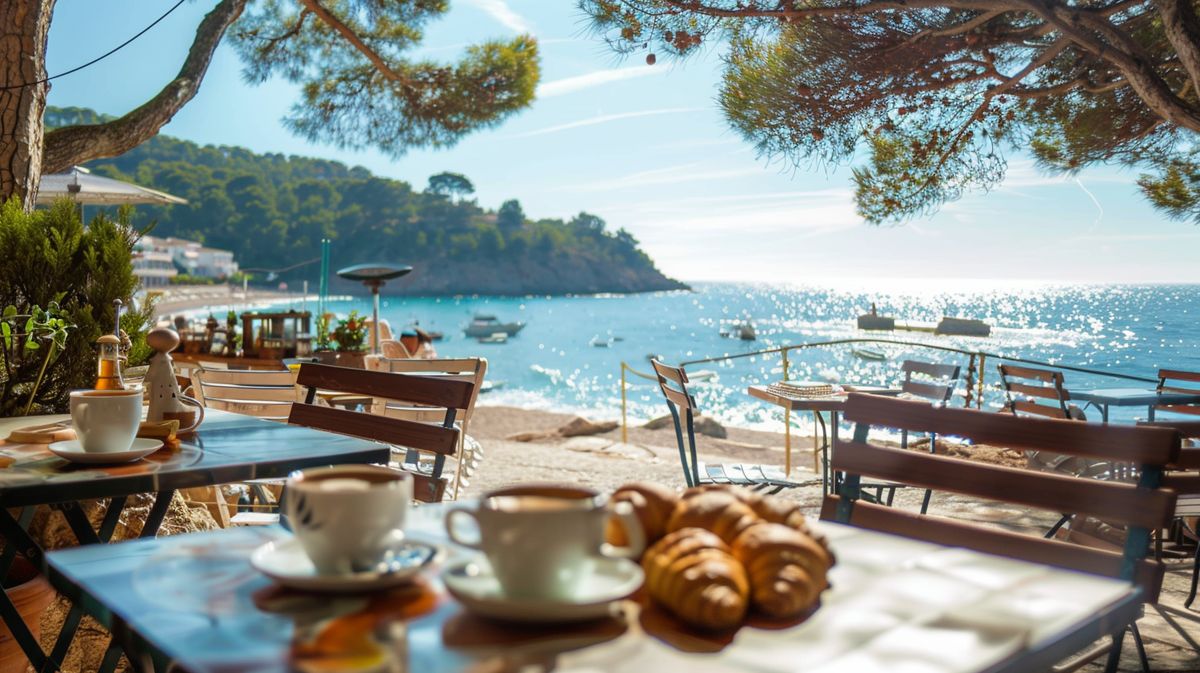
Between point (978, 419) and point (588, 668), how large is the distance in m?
1.02

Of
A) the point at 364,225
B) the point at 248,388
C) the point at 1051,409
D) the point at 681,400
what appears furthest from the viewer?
the point at 364,225

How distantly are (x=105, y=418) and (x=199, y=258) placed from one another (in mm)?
56380

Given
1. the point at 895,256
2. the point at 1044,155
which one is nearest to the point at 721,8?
the point at 1044,155

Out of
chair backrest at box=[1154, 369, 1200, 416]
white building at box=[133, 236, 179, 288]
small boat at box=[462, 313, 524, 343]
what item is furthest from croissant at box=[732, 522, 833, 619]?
small boat at box=[462, 313, 524, 343]

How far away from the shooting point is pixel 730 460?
27.1 ft

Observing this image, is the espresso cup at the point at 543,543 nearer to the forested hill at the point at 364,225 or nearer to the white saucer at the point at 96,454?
the white saucer at the point at 96,454

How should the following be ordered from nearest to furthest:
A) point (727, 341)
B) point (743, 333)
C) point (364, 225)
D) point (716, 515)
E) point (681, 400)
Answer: point (716, 515) → point (681, 400) → point (743, 333) → point (364, 225) → point (727, 341)

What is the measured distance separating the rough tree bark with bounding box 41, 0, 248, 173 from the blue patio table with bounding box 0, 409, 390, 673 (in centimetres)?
367

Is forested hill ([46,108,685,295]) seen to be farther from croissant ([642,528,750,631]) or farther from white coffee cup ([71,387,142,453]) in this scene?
croissant ([642,528,750,631])

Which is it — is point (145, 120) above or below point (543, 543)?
above

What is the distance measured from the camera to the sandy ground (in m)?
2.61

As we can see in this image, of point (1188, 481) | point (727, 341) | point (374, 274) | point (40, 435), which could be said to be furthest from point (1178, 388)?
point (727, 341)

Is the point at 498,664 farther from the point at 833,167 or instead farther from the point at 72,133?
the point at 833,167

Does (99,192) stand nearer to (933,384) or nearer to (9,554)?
(9,554)
